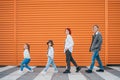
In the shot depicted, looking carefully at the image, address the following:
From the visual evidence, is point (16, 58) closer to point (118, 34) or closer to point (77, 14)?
point (77, 14)

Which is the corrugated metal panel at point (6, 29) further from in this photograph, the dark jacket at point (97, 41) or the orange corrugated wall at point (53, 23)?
the dark jacket at point (97, 41)

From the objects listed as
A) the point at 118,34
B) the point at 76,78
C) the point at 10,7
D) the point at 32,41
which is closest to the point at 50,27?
the point at 32,41

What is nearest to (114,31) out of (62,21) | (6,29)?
(62,21)

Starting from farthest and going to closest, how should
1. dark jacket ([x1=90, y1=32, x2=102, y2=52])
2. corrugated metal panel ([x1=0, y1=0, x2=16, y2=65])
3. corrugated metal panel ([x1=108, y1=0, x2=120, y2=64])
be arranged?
corrugated metal panel ([x1=0, y1=0, x2=16, y2=65]) → corrugated metal panel ([x1=108, y1=0, x2=120, y2=64]) → dark jacket ([x1=90, y1=32, x2=102, y2=52])

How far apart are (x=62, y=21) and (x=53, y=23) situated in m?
0.43

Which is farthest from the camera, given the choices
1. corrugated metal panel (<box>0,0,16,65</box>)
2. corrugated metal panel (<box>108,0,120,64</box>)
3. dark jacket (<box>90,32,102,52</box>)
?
corrugated metal panel (<box>0,0,16,65</box>)

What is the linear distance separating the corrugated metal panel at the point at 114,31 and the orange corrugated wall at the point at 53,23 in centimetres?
28

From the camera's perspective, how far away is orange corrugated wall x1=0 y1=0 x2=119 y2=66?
16.6m

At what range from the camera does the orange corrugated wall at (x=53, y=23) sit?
652 inches

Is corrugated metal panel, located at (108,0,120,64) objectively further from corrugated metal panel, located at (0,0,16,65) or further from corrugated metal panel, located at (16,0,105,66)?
corrugated metal panel, located at (0,0,16,65)

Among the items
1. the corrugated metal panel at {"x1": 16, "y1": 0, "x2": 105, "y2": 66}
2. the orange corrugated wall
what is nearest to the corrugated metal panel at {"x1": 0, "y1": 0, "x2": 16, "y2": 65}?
the orange corrugated wall

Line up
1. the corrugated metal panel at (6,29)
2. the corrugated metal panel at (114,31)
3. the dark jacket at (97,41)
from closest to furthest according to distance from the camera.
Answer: the dark jacket at (97,41)
the corrugated metal panel at (114,31)
the corrugated metal panel at (6,29)

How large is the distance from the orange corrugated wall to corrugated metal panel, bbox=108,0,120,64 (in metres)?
0.28

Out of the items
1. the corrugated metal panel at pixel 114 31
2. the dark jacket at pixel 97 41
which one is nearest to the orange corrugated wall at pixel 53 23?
the corrugated metal panel at pixel 114 31
